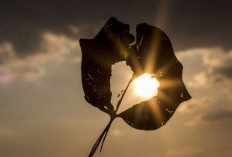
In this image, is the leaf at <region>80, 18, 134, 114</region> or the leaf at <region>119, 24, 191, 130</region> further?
the leaf at <region>119, 24, 191, 130</region>

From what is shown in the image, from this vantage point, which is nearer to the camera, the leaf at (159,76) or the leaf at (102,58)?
the leaf at (102,58)

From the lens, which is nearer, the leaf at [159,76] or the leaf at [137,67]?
the leaf at [137,67]

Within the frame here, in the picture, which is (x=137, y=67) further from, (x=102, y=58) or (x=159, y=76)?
(x=102, y=58)

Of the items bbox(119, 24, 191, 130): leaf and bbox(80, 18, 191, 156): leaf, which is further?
bbox(119, 24, 191, 130): leaf

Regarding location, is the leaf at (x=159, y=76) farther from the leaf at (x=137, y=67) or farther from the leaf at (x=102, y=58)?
the leaf at (x=102, y=58)

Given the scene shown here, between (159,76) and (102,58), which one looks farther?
(159,76)

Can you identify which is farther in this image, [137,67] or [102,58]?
[137,67]

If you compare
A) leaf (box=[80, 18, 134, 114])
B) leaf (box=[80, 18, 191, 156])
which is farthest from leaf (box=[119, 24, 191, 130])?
leaf (box=[80, 18, 134, 114])

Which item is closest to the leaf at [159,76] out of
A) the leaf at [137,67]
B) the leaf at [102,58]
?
the leaf at [137,67]

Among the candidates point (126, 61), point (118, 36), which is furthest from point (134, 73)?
point (118, 36)

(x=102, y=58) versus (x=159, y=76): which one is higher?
(x=102, y=58)

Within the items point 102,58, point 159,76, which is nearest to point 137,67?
point 159,76

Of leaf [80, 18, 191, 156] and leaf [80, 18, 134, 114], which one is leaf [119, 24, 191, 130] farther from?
leaf [80, 18, 134, 114]

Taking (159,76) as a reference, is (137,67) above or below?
above
